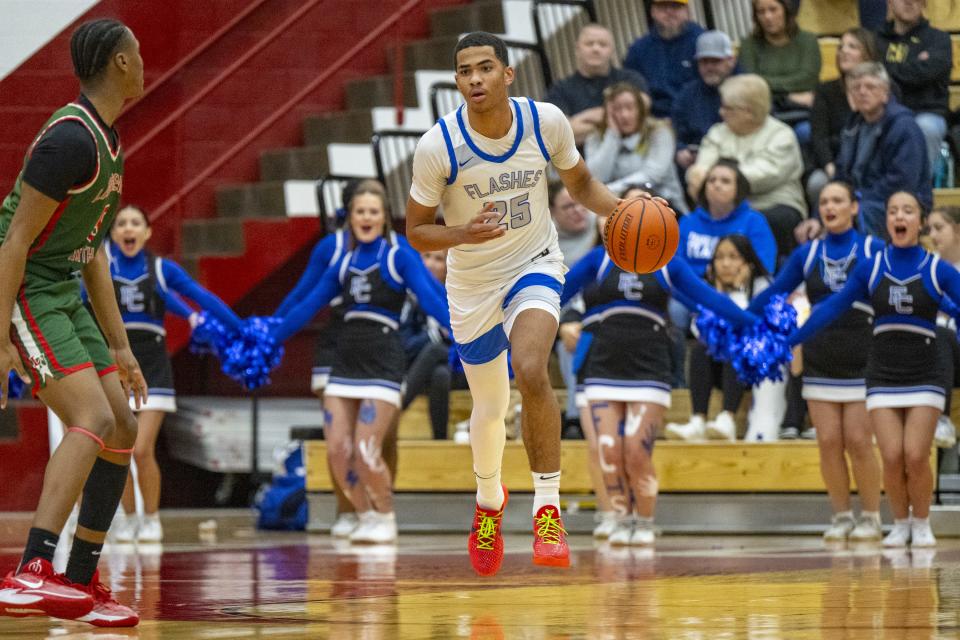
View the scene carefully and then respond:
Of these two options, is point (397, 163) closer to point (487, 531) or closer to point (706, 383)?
point (706, 383)

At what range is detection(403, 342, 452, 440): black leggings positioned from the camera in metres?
12.8

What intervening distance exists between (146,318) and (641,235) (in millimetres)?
5450

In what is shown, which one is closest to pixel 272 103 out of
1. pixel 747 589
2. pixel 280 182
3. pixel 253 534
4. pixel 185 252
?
pixel 280 182

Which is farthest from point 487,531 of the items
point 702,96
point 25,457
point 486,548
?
point 25,457

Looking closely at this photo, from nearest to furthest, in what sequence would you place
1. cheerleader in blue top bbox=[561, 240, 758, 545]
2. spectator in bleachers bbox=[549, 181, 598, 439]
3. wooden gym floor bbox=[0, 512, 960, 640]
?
wooden gym floor bbox=[0, 512, 960, 640], cheerleader in blue top bbox=[561, 240, 758, 545], spectator in bleachers bbox=[549, 181, 598, 439]

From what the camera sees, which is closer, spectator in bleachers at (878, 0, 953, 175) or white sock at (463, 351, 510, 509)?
white sock at (463, 351, 510, 509)

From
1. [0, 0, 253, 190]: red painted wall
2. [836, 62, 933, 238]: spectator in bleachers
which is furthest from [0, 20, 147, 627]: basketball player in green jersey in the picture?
[0, 0, 253, 190]: red painted wall

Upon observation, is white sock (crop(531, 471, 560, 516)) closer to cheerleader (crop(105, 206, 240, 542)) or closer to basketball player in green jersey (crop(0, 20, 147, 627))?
basketball player in green jersey (crop(0, 20, 147, 627))

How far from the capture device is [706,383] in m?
12.0

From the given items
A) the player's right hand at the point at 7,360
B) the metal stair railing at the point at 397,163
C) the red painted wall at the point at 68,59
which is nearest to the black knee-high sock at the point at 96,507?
the player's right hand at the point at 7,360

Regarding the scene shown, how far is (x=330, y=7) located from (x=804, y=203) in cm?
519

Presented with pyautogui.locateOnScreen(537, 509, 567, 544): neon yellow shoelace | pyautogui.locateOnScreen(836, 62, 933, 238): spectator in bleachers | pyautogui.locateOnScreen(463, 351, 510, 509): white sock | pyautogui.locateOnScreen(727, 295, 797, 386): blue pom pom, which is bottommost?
pyautogui.locateOnScreen(537, 509, 567, 544): neon yellow shoelace

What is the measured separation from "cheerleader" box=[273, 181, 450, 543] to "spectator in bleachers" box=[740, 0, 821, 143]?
4144mm

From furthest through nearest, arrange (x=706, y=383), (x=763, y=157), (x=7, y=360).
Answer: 1. (x=763, y=157)
2. (x=706, y=383)
3. (x=7, y=360)
